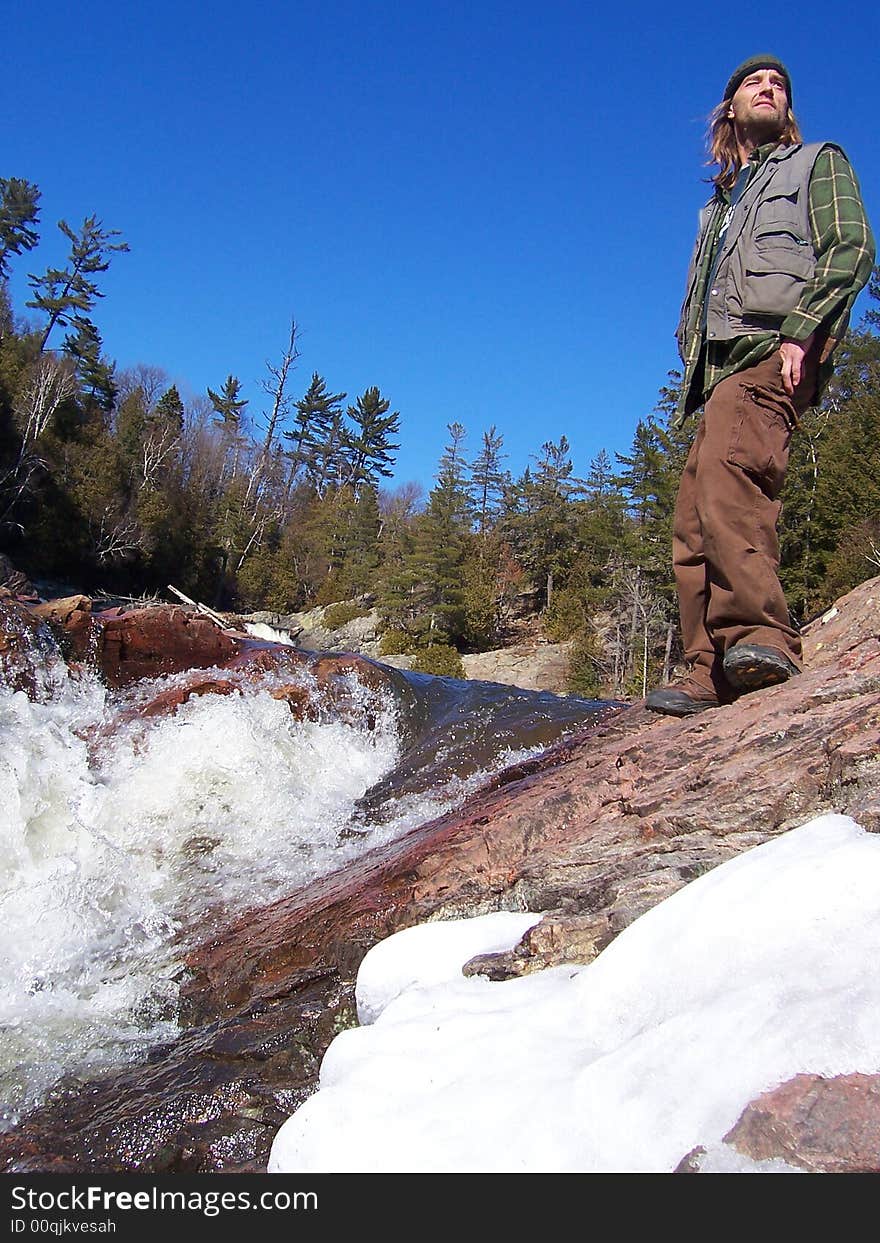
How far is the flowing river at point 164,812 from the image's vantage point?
274 cm

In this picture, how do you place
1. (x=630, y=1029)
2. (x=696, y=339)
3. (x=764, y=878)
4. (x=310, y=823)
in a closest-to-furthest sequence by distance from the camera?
(x=630, y=1029) → (x=764, y=878) → (x=696, y=339) → (x=310, y=823)

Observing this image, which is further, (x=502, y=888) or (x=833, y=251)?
(x=833, y=251)

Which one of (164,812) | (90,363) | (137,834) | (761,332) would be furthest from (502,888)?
(90,363)

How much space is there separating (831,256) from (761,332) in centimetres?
33

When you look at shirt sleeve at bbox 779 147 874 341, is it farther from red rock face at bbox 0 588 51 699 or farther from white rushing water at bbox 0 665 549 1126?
red rock face at bbox 0 588 51 699

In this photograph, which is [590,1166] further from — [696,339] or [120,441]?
[120,441]

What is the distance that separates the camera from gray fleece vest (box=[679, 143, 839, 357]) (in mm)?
2938

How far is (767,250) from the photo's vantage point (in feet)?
9.75

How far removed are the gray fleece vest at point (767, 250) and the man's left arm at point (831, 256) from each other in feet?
0.12

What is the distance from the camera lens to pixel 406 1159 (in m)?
1.34

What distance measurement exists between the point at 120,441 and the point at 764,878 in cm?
4176

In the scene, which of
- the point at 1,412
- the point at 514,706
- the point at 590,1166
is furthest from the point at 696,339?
the point at 1,412

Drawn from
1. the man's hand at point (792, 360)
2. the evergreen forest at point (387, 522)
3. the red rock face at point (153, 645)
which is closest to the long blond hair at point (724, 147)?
the man's hand at point (792, 360)

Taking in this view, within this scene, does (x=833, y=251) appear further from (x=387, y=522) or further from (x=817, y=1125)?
(x=387, y=522)
